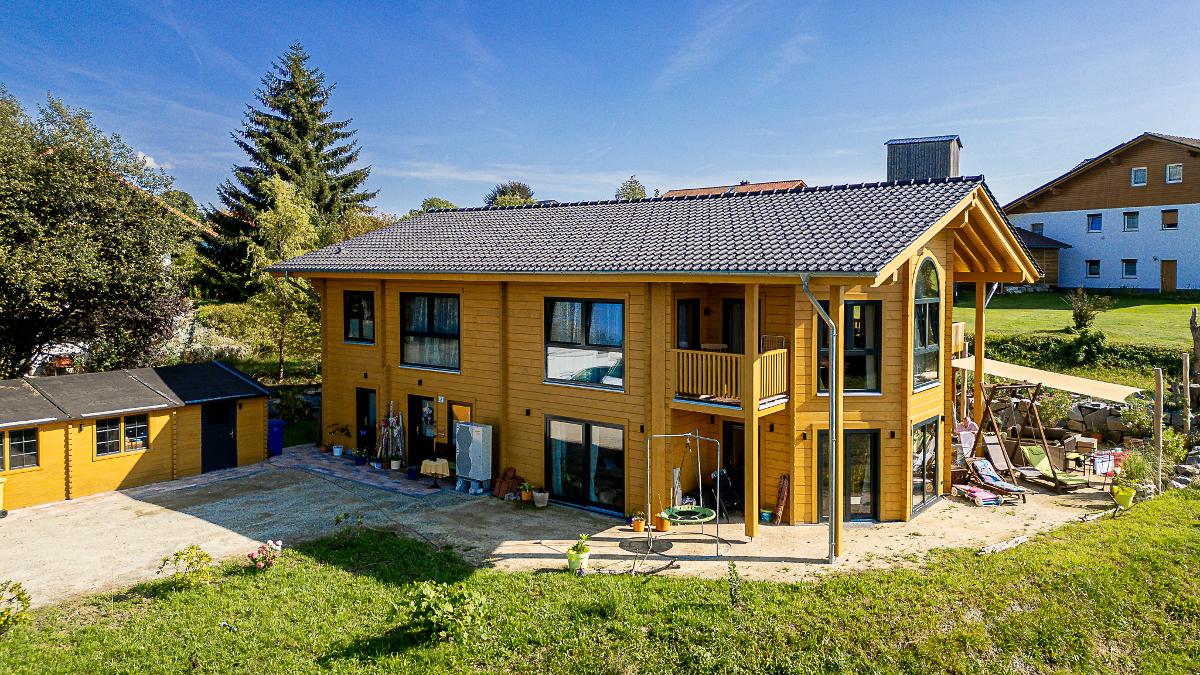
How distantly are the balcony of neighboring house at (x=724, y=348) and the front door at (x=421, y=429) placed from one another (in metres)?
6.65

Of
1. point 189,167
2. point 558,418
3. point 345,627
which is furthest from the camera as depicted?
point 189,167

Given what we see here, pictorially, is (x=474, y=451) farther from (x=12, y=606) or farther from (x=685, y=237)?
(x=12, y=606)

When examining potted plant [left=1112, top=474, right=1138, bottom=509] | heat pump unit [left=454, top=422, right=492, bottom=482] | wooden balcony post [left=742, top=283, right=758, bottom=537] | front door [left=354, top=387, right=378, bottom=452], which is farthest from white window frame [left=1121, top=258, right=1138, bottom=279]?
front door [left=354, top=387, right=378, bottom=452]

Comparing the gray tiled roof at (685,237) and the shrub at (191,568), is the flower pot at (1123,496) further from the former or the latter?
the shrub at (191,568)

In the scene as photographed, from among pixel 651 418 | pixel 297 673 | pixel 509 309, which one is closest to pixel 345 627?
pixel 297 673

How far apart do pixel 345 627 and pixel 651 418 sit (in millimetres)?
5935

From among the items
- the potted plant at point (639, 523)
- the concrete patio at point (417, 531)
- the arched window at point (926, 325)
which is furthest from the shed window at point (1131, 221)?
the potted plant at point (639, 523)

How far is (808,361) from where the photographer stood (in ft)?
40.1

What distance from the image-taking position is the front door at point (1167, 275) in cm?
3453

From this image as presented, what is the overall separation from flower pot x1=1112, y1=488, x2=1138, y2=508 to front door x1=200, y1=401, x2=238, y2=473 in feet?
59.8

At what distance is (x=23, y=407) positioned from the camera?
14.0 m

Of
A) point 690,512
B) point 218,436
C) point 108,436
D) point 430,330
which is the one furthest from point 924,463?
point 108,436

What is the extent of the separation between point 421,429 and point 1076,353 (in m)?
19.6

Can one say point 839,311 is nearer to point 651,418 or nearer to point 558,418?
point 651,418
